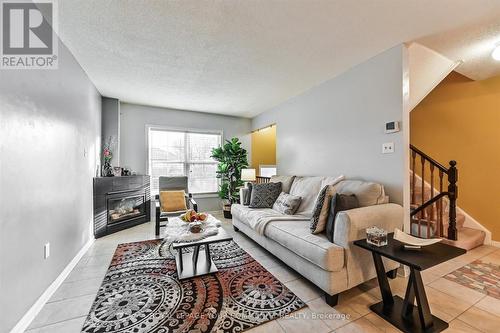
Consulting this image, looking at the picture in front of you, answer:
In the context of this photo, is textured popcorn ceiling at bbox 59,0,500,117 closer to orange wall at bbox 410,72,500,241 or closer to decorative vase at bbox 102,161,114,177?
orange wall at bbox 410,72,500,241

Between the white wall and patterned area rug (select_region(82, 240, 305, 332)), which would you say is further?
the white wall

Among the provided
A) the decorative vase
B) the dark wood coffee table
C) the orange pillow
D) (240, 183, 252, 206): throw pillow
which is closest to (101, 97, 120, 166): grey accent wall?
the decorative vase

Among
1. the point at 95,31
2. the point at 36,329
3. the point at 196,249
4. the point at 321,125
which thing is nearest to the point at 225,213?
the point at 196,249

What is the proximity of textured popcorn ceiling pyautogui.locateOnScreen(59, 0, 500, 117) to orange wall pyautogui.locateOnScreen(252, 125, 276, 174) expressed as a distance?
2.58 metres

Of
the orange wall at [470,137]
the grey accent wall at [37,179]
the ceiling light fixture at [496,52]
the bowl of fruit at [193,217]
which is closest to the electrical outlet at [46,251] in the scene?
Result: the grey accent wall at [37,179]

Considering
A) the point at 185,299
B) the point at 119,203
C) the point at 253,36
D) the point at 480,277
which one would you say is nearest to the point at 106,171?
the point at 119,203

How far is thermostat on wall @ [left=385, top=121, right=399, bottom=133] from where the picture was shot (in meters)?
2.26

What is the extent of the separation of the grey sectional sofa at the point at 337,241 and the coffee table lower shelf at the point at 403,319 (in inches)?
9.6

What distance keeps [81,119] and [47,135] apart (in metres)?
1.04

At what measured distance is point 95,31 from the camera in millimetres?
2021

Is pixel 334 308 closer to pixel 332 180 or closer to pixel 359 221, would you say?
pixel 359 221

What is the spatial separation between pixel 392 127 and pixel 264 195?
1.99 meters

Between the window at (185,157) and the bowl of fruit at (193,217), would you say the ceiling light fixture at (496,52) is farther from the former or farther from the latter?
the window at (185,157)

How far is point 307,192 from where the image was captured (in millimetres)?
3072
